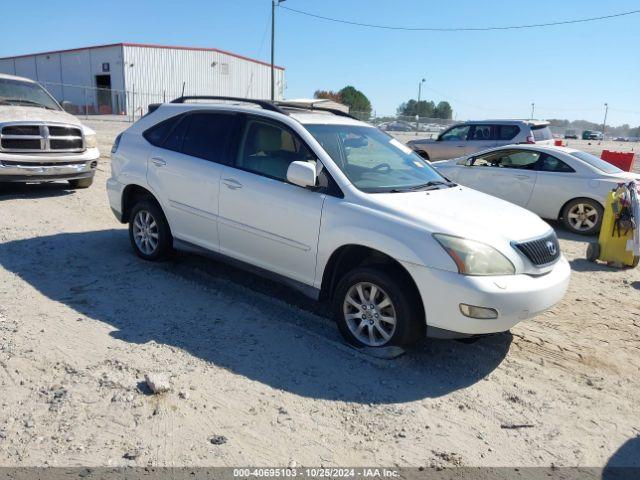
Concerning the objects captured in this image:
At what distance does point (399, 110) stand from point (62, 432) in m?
100

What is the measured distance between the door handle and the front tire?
6.33 metres

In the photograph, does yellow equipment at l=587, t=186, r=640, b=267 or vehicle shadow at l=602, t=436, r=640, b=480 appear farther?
yellow equipment at l=587, t=186, r=640, b=267

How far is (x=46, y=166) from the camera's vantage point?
8930 mm

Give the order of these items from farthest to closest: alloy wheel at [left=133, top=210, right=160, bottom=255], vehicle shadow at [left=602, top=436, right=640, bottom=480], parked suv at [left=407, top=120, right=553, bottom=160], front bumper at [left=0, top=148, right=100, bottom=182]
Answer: parked suv at [left=407, top=120, right=553, bottom=160], front bumper at [left=0, top=148, right=100, bottom=182], alloy wheel at [left=133, top=210, right=160, bottom=255], vehicle shadow at [left=602, top=436, right=640, bottom=480]

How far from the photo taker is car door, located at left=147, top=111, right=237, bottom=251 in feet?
17.0

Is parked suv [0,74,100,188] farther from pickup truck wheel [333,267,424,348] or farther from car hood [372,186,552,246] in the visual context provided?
car hood [372,186,552,246]

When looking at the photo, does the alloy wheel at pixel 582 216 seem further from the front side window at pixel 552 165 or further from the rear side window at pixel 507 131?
the rear side window at pixel 507 131

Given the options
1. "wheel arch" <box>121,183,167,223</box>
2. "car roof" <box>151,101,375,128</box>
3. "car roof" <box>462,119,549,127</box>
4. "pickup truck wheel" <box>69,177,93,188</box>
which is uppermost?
"car roof" <box>462,119,549,127</box>

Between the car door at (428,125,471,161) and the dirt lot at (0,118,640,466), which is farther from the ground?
the car door at (428,125,471,161)

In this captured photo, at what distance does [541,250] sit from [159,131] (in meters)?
4.11

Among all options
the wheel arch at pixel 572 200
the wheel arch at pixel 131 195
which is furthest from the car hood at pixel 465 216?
the wheel arch at pixel 572 200

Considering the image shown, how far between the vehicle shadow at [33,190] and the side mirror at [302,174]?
6816 mm

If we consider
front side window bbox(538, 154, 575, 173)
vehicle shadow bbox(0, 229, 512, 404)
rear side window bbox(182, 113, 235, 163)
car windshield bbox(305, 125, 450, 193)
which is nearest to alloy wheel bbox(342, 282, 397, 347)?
vehicle shadow bbox(0, 229, 512, 404)

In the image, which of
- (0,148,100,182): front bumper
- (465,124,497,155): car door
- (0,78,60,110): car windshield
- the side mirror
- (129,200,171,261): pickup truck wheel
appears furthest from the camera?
(465,124,497,155): car door
